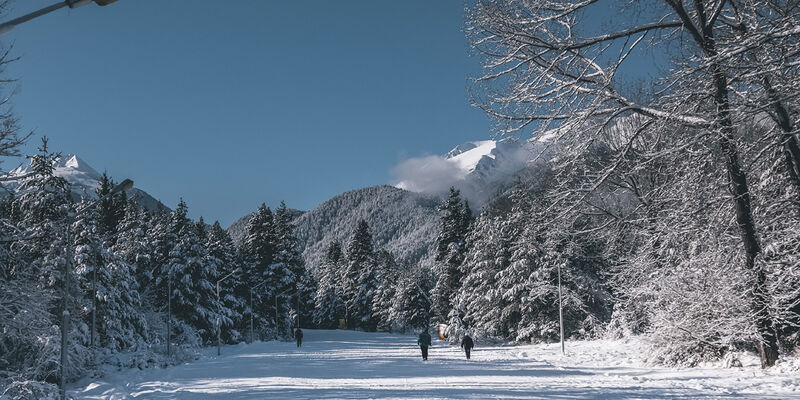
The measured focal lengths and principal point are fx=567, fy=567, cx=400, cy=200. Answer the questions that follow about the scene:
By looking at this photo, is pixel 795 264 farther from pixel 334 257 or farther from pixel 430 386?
pixel 334 257

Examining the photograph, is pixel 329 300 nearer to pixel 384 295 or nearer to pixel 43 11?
pixel 384 295

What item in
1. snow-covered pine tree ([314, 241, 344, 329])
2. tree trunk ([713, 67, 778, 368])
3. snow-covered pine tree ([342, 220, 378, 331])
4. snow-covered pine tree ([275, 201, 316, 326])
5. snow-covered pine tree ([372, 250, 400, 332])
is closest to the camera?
tree trunk ([713, 67, 778, 368])

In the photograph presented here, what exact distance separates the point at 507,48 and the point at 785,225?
26.0 ft

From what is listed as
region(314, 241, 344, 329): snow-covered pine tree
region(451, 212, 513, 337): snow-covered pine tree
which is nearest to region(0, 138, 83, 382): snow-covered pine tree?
region(451, 212, 513, 337): snow-covered pine tree

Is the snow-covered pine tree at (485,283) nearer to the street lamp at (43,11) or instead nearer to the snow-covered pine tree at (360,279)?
the snow-covered pine tree at (360,279)

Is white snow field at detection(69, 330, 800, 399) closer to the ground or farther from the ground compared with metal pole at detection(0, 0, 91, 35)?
closer to the ground

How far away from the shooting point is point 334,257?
93500 mm

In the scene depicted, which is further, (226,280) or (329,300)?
(329,300)

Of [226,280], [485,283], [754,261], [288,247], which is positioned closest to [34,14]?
[754,261]

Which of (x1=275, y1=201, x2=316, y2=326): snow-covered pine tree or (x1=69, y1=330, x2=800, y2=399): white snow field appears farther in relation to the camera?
(x1=275, y1=201, x2=316, y2=326): snow-covered pine tree

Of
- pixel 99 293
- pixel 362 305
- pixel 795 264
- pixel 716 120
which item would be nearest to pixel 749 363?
pixel 795 264

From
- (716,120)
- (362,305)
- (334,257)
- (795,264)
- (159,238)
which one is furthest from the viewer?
(334,257)

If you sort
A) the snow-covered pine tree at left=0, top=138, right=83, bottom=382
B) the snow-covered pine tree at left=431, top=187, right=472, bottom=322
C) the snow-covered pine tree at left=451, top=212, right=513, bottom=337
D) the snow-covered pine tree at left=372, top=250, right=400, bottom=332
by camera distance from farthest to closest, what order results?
the snow-covered pine tree at left=372, top=250, right=400, bottom=332, the snow-covered pine tree at left=431, top=187, right=472, bottom=322, the snow-covered pine tree at left=451, top=212, right=513, bottom=337, the snow-covered pine tree at left=0, top=138, right=83, bottom=382

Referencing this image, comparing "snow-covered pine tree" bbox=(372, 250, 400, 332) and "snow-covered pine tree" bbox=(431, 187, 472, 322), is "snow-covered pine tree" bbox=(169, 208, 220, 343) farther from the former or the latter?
"snow-covered pine tree" bbox=(372, 250, 400, 332)
